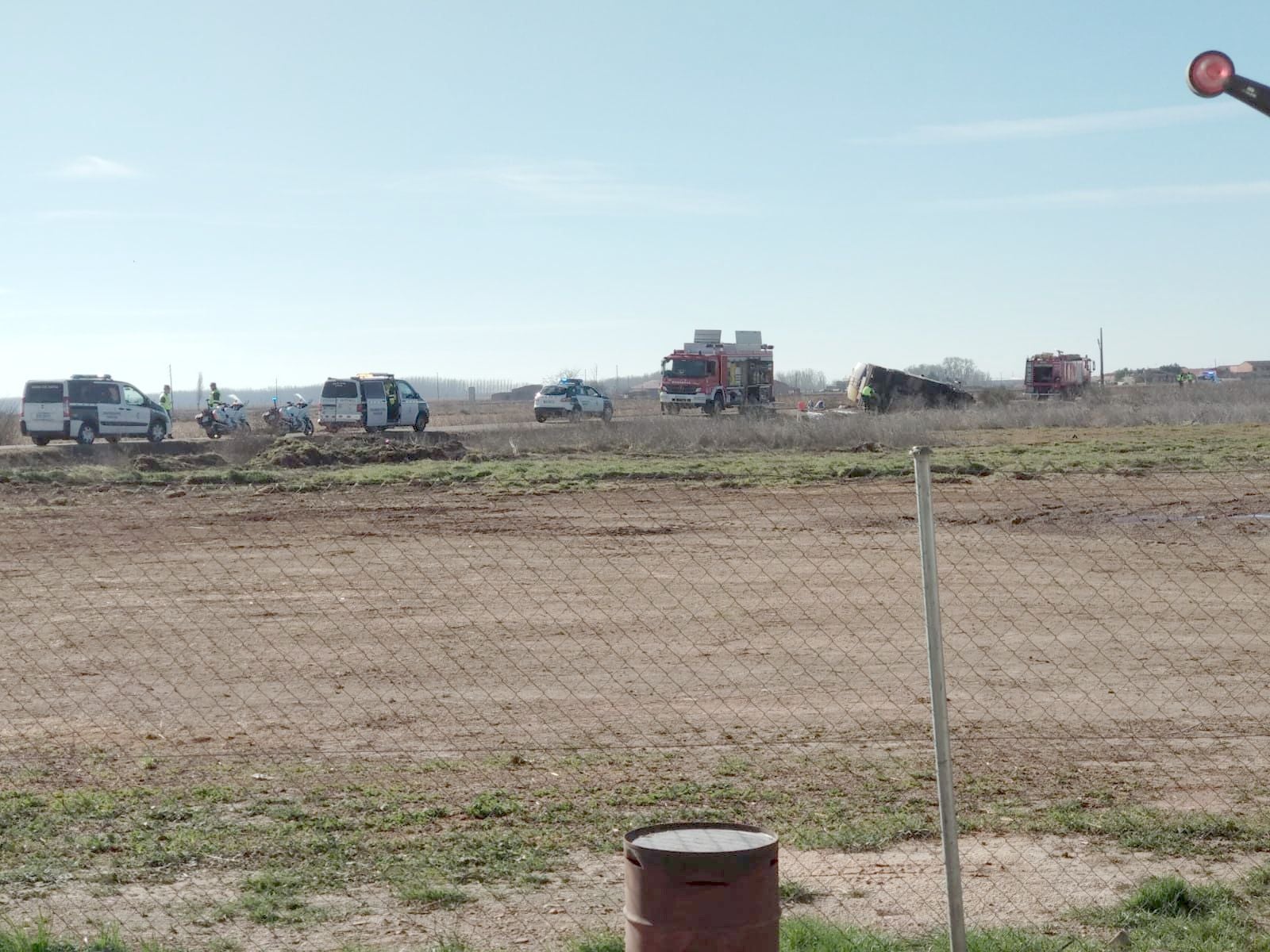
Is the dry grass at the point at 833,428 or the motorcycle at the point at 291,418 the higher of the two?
the motorcycle at the point at 291,418

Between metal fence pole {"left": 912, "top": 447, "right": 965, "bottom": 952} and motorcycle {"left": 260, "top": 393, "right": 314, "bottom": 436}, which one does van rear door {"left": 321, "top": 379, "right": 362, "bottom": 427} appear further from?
metal fence pole {"left": 912, "top": 447, "right": 965, "bottom": 952}

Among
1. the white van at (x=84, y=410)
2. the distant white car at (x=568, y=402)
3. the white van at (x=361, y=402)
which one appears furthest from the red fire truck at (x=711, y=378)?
the white van at (x=84, y=410)

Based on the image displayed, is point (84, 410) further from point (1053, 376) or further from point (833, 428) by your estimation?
point (1053, 376)

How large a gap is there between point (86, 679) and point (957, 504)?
15.1 meters

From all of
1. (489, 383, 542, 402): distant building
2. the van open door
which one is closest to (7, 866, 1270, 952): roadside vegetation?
the van open door

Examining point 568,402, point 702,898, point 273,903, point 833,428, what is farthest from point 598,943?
point 568,402

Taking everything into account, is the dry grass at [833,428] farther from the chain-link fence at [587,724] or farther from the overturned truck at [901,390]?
the chain-link fence at [587,724]

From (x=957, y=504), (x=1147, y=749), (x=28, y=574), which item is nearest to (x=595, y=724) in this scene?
(x=1147, y=749)

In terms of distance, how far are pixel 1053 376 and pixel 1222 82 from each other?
67058 millimetres

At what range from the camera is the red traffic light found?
14.5 ft

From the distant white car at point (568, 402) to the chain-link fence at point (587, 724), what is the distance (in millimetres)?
36357

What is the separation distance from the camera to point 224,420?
156ft

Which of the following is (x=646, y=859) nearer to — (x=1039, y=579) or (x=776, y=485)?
(x=1039, y=579)

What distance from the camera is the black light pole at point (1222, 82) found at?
4.41 metres
